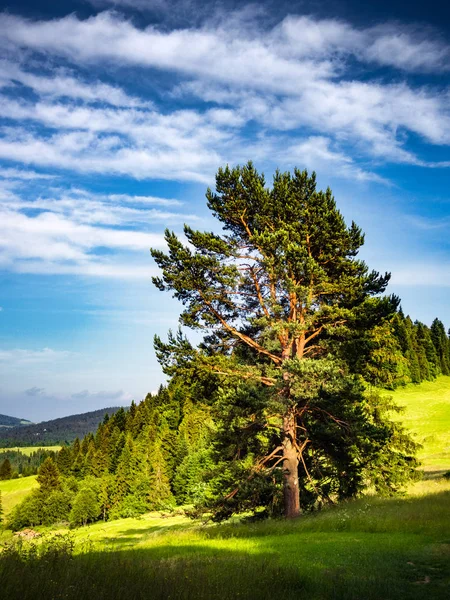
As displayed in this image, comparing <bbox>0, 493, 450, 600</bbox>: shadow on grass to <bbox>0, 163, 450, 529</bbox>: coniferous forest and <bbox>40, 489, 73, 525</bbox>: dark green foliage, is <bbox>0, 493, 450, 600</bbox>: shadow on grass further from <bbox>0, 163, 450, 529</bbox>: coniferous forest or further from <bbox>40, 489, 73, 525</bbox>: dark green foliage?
<bbox>40, 489, 73, 525</bbox>: dark green foliage

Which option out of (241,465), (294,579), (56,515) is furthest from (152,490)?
(294,579)

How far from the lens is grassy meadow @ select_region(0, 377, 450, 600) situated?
21.1 ft

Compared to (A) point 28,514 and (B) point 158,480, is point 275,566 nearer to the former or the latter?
(B) point 158,480

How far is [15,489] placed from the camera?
14700 cm

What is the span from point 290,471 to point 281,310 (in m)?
7.23

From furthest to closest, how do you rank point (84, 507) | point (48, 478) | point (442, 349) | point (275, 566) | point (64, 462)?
1. point (442, 349)
2. point (64, 462)
3. point (48, 478)
4. point (84, 507)
5. point (275, 566)

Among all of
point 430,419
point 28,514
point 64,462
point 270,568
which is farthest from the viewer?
point 64,462

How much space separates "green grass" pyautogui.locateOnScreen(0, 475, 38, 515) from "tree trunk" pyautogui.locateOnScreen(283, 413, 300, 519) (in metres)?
136

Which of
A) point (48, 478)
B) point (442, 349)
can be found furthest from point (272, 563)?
point (442, 349)

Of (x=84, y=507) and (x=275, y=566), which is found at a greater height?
(x=275, y=566)

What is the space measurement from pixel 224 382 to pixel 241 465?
3748 mm

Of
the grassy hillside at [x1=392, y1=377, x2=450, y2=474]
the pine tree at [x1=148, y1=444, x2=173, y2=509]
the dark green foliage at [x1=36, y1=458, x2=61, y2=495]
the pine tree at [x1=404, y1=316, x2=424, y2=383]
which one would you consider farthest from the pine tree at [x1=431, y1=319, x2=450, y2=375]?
the dark green foliage at [x1=36, y1=458, x2=61, y2=495]

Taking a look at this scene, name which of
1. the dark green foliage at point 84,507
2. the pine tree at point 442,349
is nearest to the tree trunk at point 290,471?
the dark green foliage at point 84,507

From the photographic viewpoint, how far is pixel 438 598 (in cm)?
745
